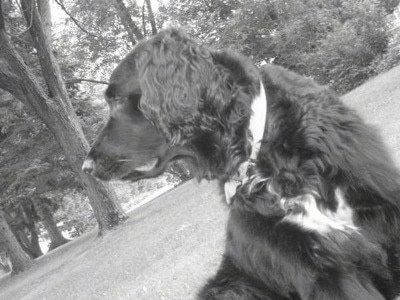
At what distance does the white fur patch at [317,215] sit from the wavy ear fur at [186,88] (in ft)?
1.97

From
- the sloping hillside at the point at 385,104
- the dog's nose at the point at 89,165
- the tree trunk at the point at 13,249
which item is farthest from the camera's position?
the tree trunk at the point at 13,249

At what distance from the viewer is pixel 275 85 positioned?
2961 millimetres

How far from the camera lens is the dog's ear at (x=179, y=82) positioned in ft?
8.93

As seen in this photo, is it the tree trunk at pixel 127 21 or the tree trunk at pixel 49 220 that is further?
the tree trunk at pixel 49 220

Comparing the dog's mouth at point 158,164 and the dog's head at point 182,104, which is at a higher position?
the dog's head at point 182,104

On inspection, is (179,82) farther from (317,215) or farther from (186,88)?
(317,215)

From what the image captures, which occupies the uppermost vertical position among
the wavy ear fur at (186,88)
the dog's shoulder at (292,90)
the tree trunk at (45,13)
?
the tree trunk at (45,13)

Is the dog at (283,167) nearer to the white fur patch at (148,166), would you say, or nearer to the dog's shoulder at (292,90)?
the dog's shoulder at (292,90)

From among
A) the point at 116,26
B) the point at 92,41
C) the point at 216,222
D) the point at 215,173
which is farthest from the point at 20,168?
the point at 215,173

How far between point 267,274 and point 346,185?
2.39 feet

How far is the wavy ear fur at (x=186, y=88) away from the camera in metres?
2.73

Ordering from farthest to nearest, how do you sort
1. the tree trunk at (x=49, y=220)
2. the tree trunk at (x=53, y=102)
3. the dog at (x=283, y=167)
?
the tree trunk at (x=49, y=220) → the tree trunk at (x=53, y=102) → the dog at (x=283, y=167)

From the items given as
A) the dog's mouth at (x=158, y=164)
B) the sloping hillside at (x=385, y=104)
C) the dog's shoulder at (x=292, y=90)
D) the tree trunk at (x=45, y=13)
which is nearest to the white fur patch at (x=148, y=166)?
the dog's mouth at (x=158, y=164)

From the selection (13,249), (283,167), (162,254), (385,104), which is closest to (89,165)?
→ (283,167)
